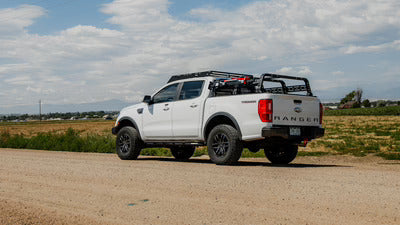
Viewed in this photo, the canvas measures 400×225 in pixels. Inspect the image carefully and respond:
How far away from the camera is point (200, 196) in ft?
21.6

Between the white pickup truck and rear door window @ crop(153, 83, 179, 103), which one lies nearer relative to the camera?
the white pickup truck

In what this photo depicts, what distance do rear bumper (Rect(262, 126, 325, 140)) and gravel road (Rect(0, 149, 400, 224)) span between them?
0.73m

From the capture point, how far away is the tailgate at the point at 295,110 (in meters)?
9.89

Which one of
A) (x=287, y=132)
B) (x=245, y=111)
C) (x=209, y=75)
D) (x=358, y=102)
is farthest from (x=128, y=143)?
(x=358, y=102)

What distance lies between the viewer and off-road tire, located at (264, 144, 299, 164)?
37.6 feet

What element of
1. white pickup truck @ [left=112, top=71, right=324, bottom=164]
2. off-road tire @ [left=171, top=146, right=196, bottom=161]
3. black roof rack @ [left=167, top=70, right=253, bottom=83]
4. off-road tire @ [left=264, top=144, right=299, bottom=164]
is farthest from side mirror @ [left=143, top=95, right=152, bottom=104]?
off-road tire @ [left=264, top=144, right=299, bottom=164]

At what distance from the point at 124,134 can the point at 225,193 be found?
22.1 feet

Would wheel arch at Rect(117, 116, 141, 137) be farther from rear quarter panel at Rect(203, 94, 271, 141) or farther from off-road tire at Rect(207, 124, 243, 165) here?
rear quarter panel at Rect(203, 94, 271, 141)

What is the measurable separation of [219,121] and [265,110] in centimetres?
156

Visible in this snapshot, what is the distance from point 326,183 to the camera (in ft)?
24.8

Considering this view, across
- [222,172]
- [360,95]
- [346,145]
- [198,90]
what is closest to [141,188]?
[222,172]

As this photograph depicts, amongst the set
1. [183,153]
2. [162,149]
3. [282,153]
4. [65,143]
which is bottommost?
[162,149]

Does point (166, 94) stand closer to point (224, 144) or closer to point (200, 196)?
point (224, 144)

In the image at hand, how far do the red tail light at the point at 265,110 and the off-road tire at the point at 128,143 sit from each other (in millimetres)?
4301
